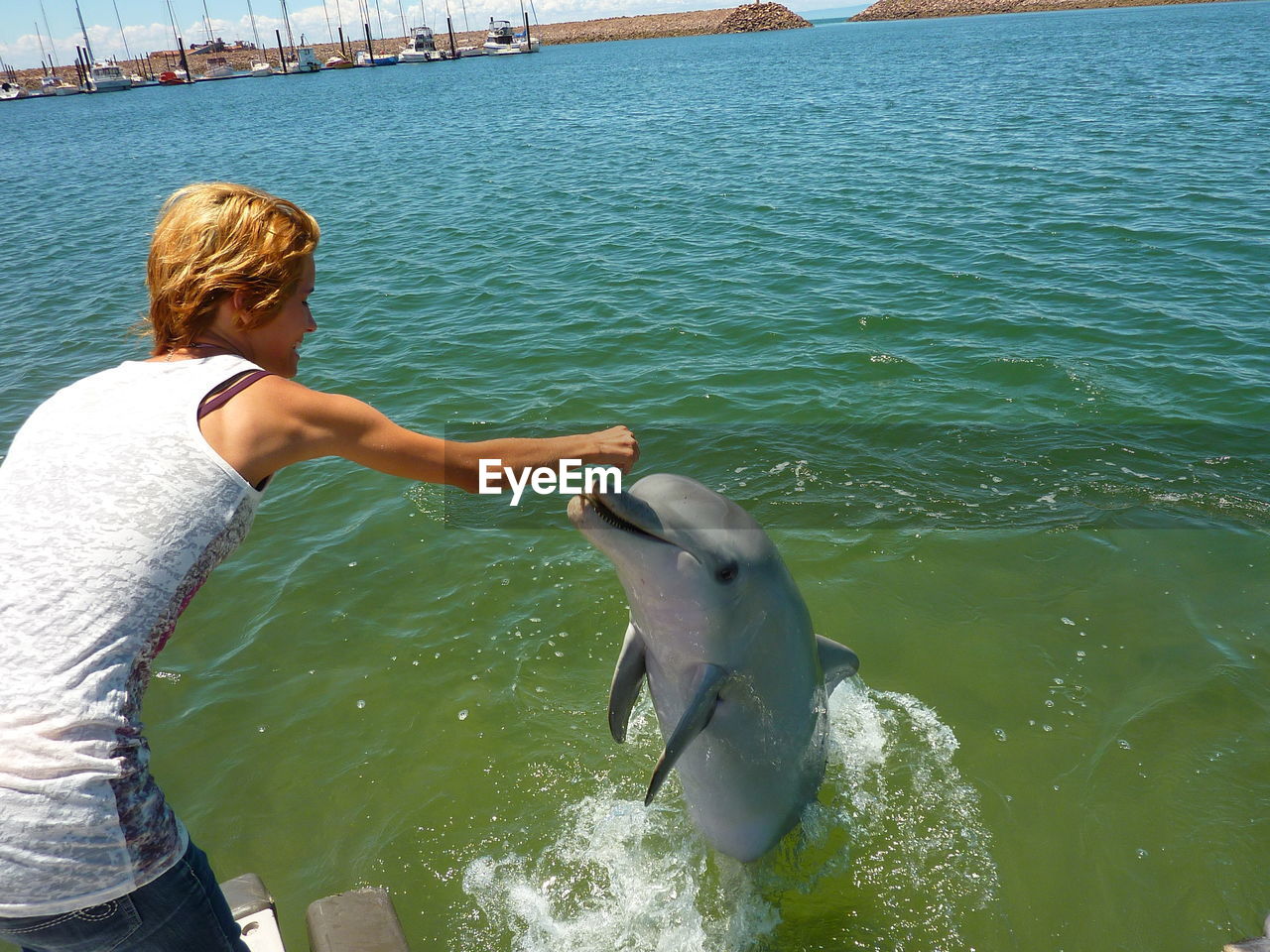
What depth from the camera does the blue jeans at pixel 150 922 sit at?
234 cm

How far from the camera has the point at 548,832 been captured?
208 inches

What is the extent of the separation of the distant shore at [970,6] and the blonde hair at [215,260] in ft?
516

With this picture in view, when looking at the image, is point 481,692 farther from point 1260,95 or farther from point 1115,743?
point 1260,95

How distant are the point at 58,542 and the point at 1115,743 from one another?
19.6 ft

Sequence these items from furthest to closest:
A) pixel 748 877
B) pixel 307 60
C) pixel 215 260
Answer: pixel 307 60
pixel 748 877
pixel 215 260

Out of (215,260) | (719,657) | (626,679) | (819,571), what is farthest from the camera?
(819,571)

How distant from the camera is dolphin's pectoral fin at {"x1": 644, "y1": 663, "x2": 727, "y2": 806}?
4004mm

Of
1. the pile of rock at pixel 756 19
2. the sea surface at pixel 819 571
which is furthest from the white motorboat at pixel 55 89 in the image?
the sea surface at pixel 819 571

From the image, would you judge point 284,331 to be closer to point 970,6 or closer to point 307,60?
point 307,60

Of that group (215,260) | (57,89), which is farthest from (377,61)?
(215,260)

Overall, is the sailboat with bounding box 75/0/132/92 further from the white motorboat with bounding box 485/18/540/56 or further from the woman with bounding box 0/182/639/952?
the woman with bounding box 0/182/639/952

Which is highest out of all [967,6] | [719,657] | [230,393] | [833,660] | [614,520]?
[967,6]

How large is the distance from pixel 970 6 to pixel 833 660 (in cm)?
17640

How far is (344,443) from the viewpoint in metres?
2.60
